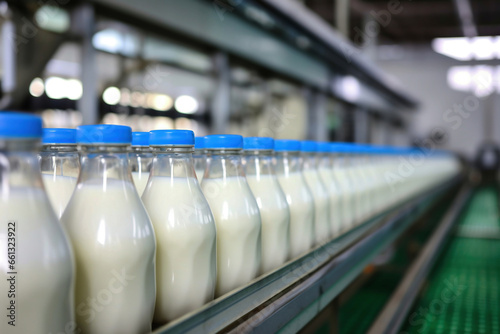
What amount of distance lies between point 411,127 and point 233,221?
10759mm

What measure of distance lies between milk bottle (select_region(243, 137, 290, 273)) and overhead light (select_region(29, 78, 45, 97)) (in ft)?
6.28

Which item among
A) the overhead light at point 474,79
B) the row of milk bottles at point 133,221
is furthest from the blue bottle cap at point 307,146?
the overhead light at point 474,79

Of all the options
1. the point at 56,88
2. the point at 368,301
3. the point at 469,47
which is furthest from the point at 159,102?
the point at 469,47

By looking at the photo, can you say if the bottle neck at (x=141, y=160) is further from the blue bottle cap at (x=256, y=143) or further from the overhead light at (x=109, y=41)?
the overhead light at (x=109, y=41)

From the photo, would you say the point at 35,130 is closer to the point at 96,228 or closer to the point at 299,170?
the point at 96,228

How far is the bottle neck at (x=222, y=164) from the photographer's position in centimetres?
80

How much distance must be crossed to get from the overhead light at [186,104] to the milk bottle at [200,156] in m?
2.69

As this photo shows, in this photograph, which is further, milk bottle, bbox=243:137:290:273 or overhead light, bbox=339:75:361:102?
overhead light, bbox=339:75:361:102

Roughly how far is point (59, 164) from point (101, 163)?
0.36ft

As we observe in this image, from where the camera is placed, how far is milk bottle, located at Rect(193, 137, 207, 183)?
797 millimetres

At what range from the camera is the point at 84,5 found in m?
2.20

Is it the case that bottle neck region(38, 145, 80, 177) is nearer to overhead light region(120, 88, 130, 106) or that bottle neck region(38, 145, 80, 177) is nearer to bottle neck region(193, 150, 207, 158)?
bottle neck region(193, 150, 207, 158)

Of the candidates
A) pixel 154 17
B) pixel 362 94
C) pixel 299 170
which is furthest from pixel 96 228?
pixel 362 94

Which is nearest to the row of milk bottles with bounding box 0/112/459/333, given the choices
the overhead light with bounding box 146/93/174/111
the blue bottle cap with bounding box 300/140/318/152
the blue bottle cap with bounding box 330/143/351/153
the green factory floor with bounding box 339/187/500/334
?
the blue bottle cap with bounding box 300/140/318/152
